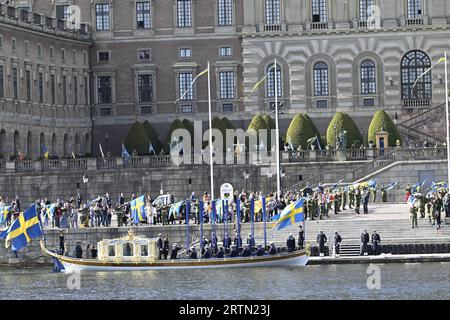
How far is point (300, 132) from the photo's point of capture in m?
130

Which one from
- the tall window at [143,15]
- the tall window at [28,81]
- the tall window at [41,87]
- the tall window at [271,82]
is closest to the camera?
the tall window at [28,81]

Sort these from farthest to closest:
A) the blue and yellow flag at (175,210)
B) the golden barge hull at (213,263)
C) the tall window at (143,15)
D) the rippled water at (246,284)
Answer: the tall window at (143,15) < the blue and yellow flag at (175,210) < the golden barge hull at (213,263) < the rippled water at (246,284)

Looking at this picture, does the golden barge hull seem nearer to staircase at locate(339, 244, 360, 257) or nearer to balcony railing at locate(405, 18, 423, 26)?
staircase at locate(339, 244, 360, 257)

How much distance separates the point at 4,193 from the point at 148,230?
76.8ft

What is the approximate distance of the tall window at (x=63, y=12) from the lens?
144 metres

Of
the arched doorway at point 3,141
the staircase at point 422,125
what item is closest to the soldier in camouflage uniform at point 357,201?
the staircase at point 422,125

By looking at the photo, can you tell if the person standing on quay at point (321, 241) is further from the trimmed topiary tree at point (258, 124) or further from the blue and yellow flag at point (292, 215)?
the trimmed topiary tree at point (258, 124)

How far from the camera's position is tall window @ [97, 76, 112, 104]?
473 feet

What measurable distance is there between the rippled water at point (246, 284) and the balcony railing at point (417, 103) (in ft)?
146

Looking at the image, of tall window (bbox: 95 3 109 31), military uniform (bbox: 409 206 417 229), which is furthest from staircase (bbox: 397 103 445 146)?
military uniform (bbox: 409 206 417 229)

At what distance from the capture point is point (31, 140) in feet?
447

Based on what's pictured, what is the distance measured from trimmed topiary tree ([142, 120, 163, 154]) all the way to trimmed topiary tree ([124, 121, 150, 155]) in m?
0.66
